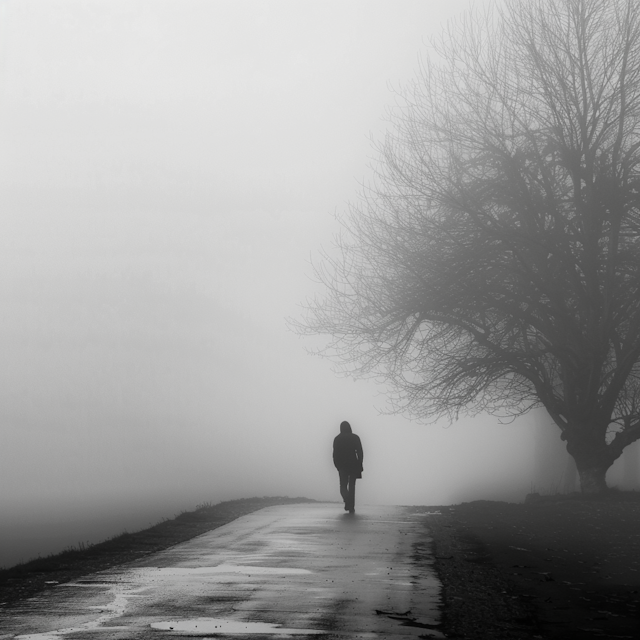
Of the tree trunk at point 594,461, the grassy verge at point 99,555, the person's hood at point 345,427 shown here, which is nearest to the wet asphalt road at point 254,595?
the grassy verge at point 99,555

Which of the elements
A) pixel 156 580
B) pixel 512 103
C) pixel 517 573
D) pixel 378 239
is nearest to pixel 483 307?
pixel 378 239

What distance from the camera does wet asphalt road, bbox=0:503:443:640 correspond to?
7426 millimetres

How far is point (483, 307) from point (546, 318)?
4.88 feet

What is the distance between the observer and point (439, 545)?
1350cm

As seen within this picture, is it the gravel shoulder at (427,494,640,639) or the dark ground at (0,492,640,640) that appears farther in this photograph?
the dark ground at (0,492,640,640)

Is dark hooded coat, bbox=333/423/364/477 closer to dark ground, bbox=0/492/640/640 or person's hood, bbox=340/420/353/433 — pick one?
person's hood, bbox=340/420/353/433

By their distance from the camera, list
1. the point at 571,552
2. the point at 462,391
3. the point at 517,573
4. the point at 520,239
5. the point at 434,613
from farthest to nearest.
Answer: the point at 462,391, the point at 520,239, the point at 571,552, the point at 517,573, the point at 434,613

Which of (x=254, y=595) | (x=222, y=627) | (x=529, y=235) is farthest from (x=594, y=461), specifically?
(x=222, y=627)

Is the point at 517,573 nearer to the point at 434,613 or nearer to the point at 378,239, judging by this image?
the point at 434,613

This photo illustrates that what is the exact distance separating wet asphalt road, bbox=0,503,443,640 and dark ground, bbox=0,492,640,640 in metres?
0.34

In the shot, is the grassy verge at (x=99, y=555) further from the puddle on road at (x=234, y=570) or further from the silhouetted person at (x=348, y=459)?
the silhouetted person at (x=348, y=459)

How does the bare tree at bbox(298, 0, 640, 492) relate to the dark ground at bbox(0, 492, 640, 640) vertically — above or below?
above

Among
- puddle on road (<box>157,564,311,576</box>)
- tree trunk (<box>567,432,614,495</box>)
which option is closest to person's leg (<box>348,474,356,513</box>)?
tree trunk (<box>567,432,614,495</box>)

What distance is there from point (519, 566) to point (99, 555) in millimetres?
5398
